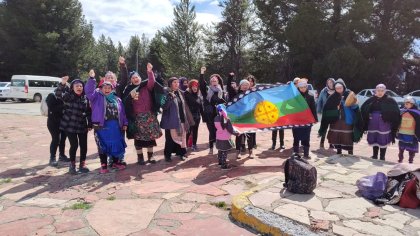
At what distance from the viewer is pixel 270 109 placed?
24.8 ft

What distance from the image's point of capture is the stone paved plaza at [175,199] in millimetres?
4188

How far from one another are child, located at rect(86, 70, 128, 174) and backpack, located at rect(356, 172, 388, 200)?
13.2ft

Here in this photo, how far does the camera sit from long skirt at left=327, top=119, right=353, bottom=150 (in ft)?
26.9

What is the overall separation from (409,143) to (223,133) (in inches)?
154

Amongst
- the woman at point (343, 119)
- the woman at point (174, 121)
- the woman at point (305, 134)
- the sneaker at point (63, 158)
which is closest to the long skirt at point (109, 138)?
the woman at point (174, 121)

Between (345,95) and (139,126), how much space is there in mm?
4611

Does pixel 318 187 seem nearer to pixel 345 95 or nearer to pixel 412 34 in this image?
pixel 345 95

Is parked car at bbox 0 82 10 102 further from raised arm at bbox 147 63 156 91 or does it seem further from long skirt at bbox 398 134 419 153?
long skirt at bbox 398 134 419 153

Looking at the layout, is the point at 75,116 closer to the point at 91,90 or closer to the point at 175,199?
the point at 91,90

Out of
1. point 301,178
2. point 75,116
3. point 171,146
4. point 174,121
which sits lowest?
point 301,178

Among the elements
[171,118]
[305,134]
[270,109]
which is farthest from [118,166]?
[305,134]

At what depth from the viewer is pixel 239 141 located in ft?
26.0

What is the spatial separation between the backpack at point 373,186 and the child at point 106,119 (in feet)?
13.2

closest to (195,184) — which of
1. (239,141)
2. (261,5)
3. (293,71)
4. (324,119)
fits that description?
(239,141)
